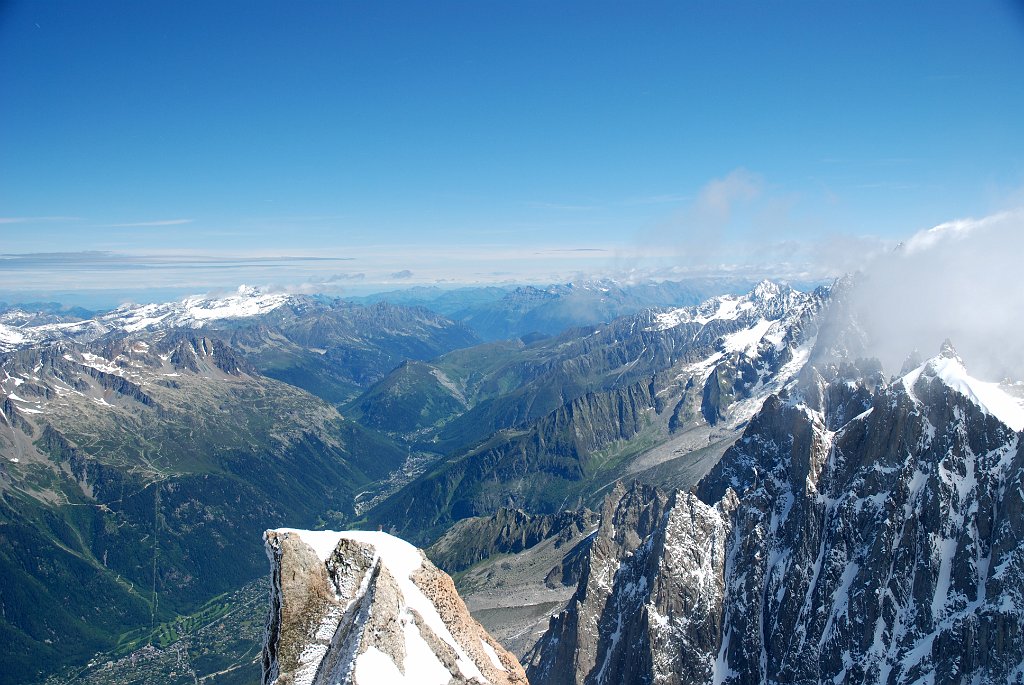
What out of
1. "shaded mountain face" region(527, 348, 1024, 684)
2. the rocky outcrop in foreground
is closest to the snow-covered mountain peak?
"shaded mountain face" region(527, 348, 1024, 684)

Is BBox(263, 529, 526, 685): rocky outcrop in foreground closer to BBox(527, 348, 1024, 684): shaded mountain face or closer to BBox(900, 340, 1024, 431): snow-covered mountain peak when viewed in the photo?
BBox(527, 348, 1024, 684): shaded mountain face

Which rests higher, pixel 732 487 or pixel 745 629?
pixel 732 487

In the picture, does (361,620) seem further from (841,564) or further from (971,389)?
(971,389)

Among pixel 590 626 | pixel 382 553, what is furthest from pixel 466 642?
pixel 590 626

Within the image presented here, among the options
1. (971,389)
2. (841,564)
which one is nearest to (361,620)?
(841,564)

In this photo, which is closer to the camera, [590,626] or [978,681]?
[978,681]

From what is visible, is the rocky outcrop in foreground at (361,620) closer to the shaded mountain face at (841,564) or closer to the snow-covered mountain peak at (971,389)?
the shaded mountain face at (841,564)

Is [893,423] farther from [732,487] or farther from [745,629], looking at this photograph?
[745,629]

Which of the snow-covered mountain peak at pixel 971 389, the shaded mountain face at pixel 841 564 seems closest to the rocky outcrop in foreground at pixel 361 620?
the shaded mountain face at pixel 841 564
